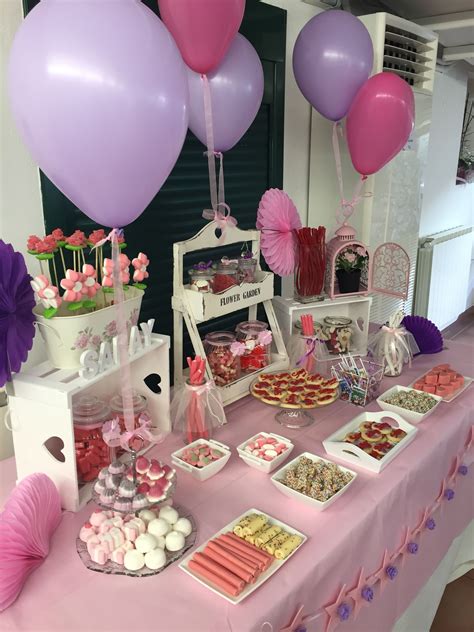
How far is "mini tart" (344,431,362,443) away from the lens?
57.2 inches

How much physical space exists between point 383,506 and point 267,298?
2.43 ft

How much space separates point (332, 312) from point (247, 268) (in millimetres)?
519

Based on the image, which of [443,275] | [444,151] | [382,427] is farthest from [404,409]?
[444,151]

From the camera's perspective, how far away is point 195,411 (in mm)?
1444

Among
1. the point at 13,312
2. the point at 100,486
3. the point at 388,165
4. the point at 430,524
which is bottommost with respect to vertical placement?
the point at 430,524

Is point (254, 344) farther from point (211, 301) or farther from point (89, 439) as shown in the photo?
point (89, 439)

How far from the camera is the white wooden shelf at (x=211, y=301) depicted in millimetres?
1534

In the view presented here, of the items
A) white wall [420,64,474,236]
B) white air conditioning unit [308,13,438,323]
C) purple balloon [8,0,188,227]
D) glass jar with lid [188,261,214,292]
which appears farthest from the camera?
white wall [420,64,474,236]

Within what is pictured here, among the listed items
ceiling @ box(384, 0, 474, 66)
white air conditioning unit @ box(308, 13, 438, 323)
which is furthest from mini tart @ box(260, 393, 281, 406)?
ceiling @ box(384, 0, 474, 66)

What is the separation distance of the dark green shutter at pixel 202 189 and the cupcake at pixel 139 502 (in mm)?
799

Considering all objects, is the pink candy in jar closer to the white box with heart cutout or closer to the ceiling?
the white box with heart cutout

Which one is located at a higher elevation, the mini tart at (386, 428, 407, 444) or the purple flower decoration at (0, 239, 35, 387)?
the purple flower decoration at (0, 239, 35, 387)

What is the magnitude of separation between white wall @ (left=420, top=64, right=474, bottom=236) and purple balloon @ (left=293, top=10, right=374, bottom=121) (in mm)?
2257

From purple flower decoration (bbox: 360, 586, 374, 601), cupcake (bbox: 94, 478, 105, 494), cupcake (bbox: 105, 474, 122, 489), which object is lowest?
purple flower decoration (bbox: 360, 586, 374, 601)
